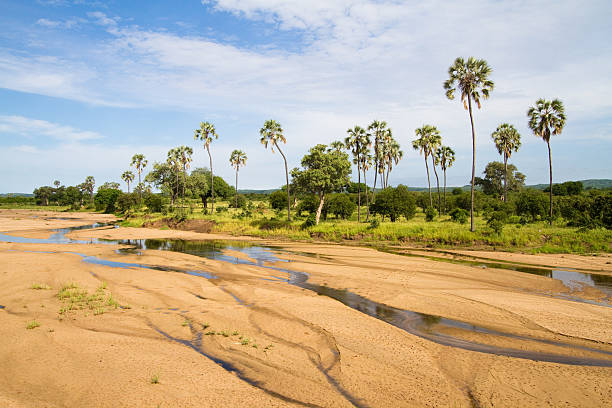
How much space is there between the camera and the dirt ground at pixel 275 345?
665 centimetres

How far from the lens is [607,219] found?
29641 millimetres

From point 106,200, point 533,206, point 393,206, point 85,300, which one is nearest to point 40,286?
point 85,300

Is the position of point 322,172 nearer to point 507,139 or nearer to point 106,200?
point 507,139

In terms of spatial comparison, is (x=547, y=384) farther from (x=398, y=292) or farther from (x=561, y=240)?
(x=561, y=240)

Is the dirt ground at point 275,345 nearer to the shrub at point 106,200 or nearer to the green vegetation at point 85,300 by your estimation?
the green vegetation at point 85,300

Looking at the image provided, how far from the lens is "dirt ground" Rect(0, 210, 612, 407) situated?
6.65 metres

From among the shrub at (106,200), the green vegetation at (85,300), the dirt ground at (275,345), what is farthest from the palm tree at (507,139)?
the shrub at (106,200)

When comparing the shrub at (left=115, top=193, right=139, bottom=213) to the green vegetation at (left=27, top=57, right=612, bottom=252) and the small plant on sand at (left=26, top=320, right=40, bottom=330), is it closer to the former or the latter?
the green vegetation at (left=27, top=57, right=612, bottom=252)

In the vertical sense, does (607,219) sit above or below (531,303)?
above

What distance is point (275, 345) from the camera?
357 inches

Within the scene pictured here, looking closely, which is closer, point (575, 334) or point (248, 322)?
point (575, 334)

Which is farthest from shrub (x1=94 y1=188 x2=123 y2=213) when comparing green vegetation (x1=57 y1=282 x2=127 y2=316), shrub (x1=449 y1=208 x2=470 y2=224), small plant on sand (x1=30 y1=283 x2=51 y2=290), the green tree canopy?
green vegetation (x1=57 y1=282 x2=127 y2=316)

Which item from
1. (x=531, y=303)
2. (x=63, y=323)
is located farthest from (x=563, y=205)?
(x=63, y=323)

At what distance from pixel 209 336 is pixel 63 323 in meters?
4.68
